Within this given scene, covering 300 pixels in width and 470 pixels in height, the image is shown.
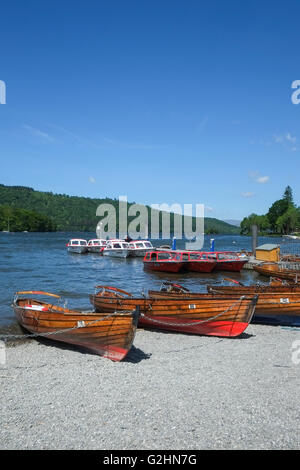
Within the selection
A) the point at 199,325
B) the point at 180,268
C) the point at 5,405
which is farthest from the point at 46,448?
the point at 180,268

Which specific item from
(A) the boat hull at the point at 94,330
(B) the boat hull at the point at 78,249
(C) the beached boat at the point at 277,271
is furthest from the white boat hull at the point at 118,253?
(A) the boat hull at the point at 94,330

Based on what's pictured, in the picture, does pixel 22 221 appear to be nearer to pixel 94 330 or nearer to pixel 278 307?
pixel 278 307

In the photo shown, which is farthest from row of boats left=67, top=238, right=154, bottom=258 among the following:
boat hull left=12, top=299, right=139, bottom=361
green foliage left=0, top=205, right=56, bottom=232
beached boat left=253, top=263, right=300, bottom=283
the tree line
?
green foliage left=0, top=205, right=56, bottom=232

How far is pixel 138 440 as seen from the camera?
6273 mm

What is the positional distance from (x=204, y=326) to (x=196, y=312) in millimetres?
590

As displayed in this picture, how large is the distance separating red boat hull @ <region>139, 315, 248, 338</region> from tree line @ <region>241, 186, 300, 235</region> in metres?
146

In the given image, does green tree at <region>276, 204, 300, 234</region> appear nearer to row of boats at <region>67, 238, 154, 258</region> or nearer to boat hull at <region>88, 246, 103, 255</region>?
row of boats at <region>67, 238, 154, 258</region>

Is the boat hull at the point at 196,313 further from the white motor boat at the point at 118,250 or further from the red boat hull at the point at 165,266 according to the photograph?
the white motor boat at the point at 118,250

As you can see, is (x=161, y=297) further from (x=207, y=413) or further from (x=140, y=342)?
(x=207, y=413)

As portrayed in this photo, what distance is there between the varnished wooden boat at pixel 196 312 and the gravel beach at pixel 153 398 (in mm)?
1174

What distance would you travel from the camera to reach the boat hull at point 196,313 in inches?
520

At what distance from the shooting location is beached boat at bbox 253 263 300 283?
28.1 meters

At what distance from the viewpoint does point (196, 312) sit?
1359 cm

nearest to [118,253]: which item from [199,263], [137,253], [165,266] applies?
[137,253]
